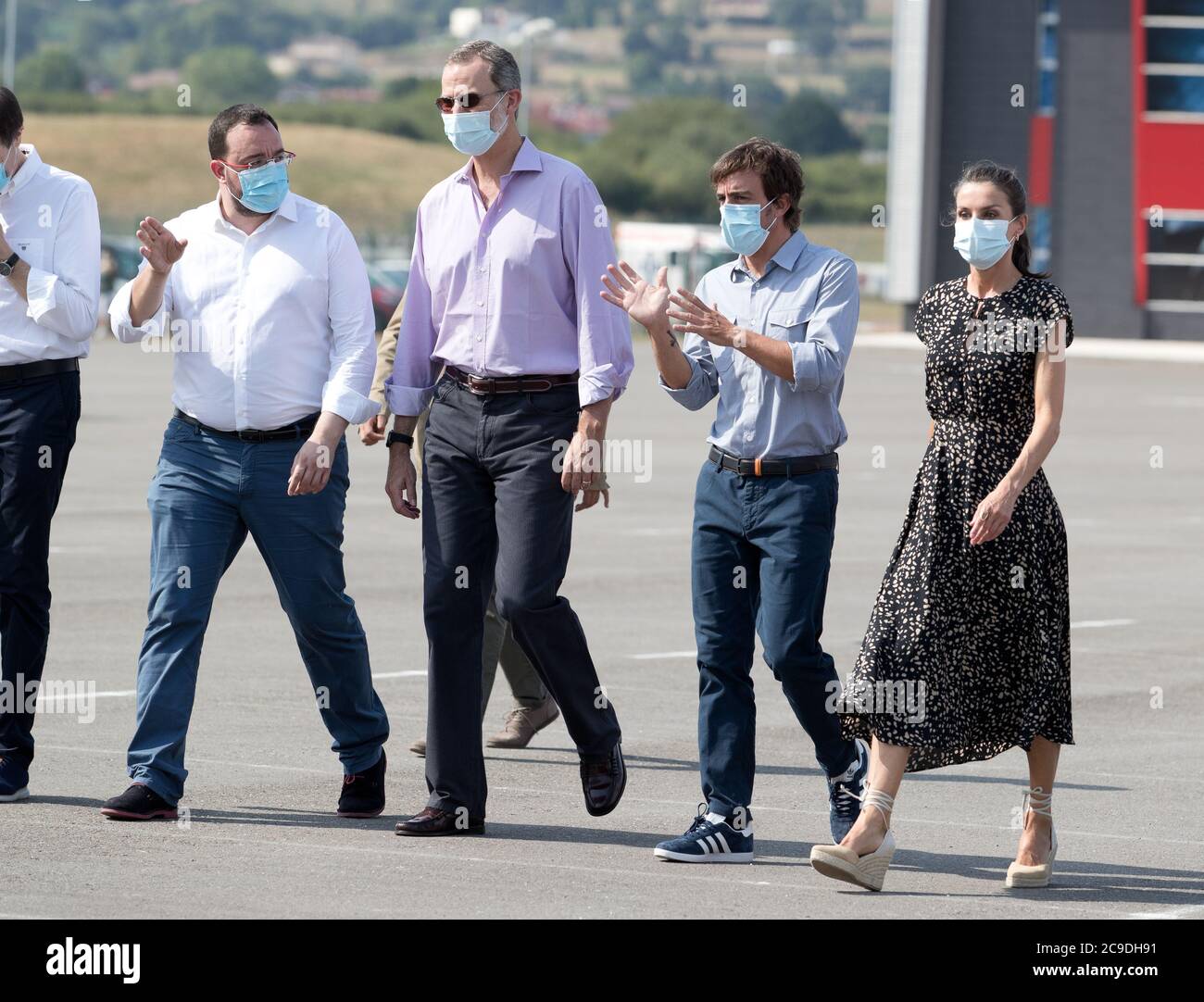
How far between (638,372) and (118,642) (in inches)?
1124

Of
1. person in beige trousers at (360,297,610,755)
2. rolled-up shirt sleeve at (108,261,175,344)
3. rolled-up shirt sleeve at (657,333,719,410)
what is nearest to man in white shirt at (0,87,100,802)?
rolled-up shirt sleeve at (108,261,175,344)

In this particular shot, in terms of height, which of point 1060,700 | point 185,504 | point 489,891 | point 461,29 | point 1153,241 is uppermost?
point 461,29

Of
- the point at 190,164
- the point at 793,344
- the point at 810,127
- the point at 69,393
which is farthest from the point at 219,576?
the point at 810,127

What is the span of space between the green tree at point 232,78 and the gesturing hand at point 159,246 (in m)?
159

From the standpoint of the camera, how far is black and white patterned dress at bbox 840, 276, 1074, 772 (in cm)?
654

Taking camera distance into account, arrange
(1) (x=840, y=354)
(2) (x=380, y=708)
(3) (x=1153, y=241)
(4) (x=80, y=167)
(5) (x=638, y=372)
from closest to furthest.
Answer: (1) (x=840, y=354) < (2) (x=380, y=708) < (5) (x=638, y=372) < (3) (x=1153, y=241) < (4) (x=80, y=167)

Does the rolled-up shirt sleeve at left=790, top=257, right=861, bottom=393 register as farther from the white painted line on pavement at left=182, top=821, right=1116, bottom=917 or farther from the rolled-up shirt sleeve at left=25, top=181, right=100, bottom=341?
the rolled-up shirt sleeve at left=25, top=181, right=100, bottom=341

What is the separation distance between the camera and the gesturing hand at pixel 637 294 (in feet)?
21.6

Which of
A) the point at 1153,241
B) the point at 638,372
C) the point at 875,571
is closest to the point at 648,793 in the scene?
the point at 875,571

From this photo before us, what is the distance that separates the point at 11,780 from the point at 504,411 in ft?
6.58

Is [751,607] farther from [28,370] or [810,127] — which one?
[810,127]

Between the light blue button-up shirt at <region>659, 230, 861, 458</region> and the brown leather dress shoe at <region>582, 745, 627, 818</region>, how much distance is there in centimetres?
103

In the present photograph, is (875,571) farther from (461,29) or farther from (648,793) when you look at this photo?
(461,29)

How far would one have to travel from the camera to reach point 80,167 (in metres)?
103
